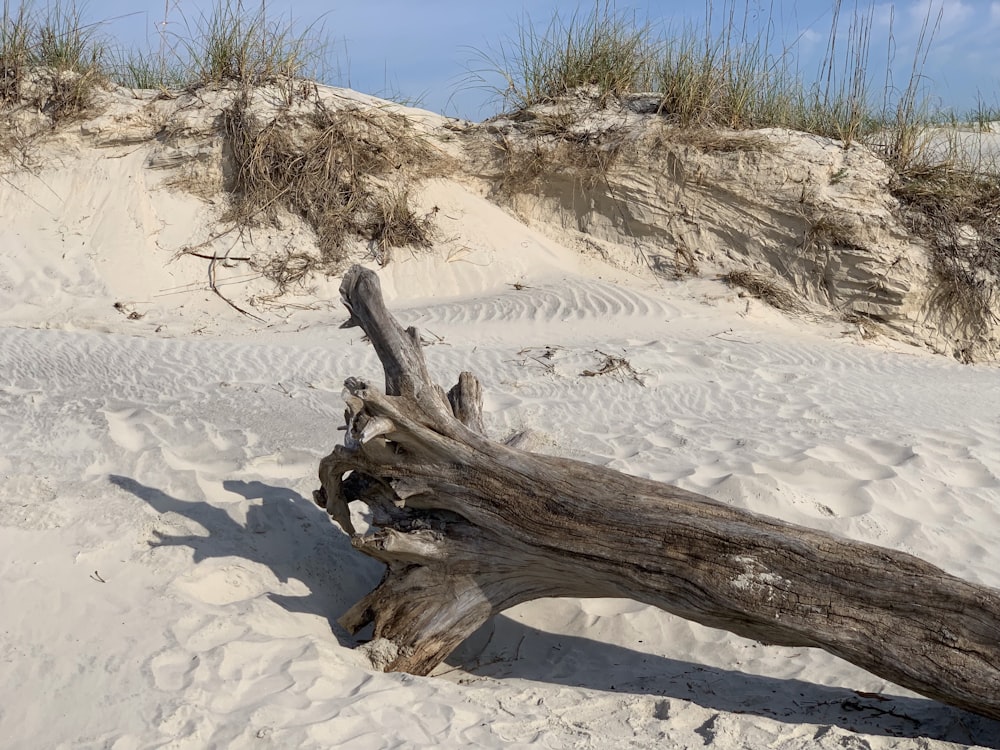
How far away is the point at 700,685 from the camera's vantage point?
3.03m

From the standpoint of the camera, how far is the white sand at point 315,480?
2688 mm

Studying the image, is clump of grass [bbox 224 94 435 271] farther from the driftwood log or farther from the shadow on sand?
the driftwood log

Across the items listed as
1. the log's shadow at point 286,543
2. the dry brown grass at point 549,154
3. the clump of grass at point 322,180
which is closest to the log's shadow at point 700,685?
the log's shadow at point 286,543

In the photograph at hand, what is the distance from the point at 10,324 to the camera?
6754mm

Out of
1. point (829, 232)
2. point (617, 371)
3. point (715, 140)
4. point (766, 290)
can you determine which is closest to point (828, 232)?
point (829, 232)

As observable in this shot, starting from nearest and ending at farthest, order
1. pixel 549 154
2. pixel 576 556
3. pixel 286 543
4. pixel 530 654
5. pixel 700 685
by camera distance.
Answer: pixel 576 556
pixel 700 685
pixel 530 654
pixel 286 543
pixel 549 154

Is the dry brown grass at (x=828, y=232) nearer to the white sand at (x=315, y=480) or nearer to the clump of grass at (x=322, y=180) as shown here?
the white sand at (x=315, y=480)

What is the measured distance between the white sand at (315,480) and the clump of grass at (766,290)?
0.56ft

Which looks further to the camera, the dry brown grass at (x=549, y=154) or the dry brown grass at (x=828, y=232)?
the dry brown grass at (x=549, y=154)

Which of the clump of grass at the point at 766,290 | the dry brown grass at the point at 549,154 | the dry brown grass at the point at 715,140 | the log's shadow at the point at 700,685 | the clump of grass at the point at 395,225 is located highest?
the dry brown grass at the point at 715,140

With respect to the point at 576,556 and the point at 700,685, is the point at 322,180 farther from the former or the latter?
the point at 700,685

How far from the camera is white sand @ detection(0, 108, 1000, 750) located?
2688 mm

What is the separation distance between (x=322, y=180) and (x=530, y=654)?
5697 mm

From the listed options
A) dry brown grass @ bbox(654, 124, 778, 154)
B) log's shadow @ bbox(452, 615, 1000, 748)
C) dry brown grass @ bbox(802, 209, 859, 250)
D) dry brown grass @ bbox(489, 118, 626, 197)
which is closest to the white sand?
log's shadow @ bbox(452, 615, 1000, 748)
